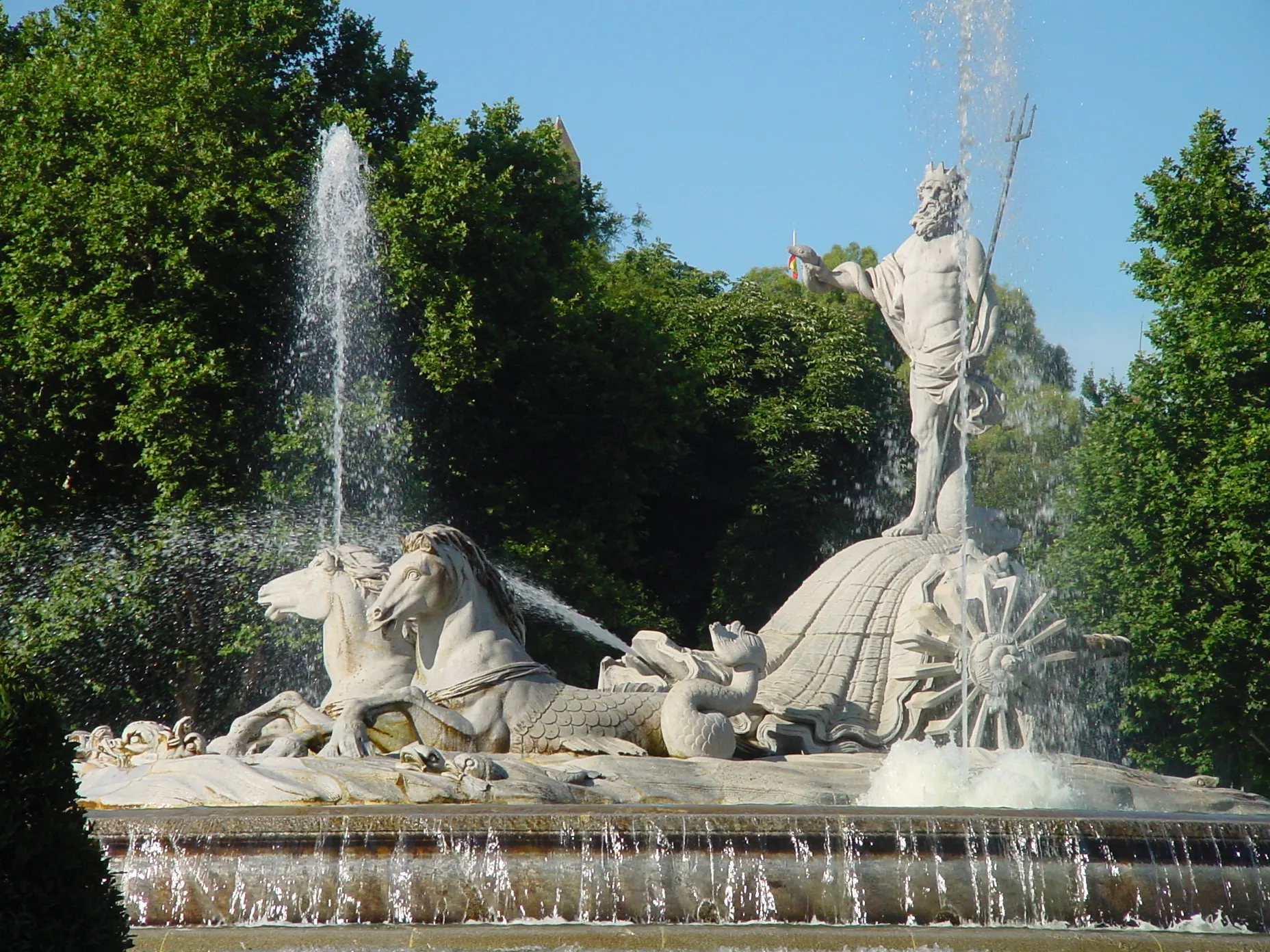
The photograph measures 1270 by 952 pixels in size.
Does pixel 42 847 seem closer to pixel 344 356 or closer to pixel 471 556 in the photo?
pixel 471 556

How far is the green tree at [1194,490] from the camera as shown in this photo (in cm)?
2078

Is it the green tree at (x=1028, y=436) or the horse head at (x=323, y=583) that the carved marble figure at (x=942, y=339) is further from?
the green tree at (x=1028, y=436)

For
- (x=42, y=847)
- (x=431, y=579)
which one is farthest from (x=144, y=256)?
(x=42, y=847)

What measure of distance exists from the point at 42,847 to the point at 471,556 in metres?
5.68

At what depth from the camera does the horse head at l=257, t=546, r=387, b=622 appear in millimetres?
11016

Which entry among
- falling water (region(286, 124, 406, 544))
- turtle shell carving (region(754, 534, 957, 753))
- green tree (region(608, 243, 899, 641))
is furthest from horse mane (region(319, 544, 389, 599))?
green tree (region(608, 243, 899, 641))

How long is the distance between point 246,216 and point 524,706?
Result: 1139 centimetres

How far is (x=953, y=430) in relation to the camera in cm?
1322

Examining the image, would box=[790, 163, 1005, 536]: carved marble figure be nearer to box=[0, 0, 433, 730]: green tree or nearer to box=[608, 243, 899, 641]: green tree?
box=[0, 0, 433, 730]: green tree

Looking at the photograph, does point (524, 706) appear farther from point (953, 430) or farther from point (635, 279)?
point (635, 279)

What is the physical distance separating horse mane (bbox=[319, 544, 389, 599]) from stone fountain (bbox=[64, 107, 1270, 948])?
2 centimetres

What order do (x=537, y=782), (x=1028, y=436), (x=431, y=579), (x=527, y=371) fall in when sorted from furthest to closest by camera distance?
(x=1028, y=436) → (x=527, y=371) → (x=431, y=579) → (x=537, y=782)

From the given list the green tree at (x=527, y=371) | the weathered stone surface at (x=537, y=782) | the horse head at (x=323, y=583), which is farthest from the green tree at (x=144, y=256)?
the weathered stone surface at (x=537, y=782)

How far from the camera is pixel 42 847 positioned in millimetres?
4926
